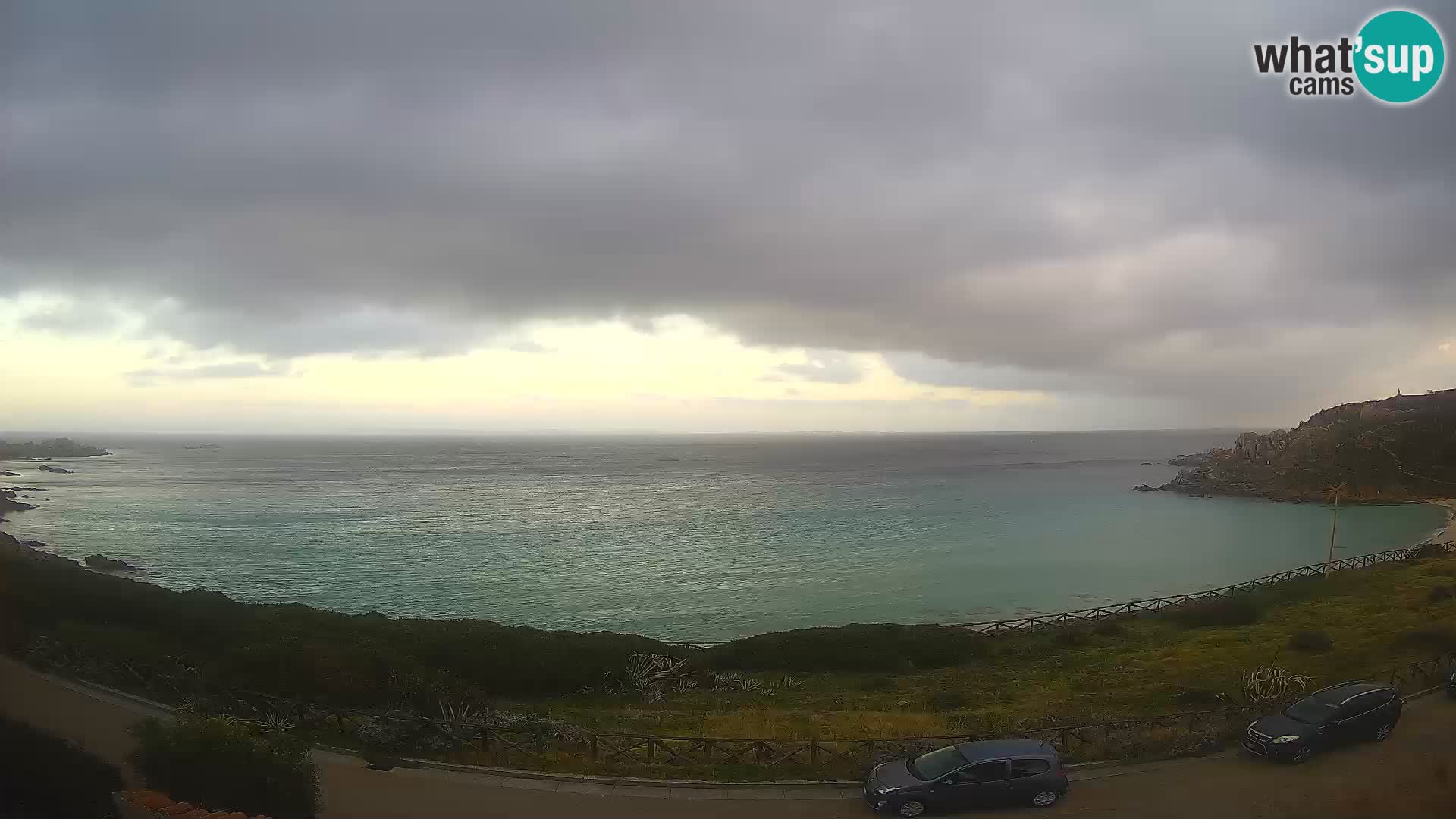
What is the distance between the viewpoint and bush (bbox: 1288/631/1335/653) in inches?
1097

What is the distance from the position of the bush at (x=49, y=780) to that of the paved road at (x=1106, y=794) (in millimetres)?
3359

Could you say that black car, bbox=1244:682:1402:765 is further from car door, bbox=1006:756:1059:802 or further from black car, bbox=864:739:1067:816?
A: car door, bbox=1006:756:1059:802

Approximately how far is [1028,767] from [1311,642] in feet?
74.5

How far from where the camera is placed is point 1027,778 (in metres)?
13.5

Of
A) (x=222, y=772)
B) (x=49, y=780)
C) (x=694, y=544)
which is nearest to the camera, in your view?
(x=49, y=780)

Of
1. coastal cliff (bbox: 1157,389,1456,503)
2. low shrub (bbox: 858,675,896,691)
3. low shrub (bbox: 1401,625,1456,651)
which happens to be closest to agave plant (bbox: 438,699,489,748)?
low shrub (bbox: 858,675,896,691)

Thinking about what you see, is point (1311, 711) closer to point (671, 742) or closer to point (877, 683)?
point (671, 742)

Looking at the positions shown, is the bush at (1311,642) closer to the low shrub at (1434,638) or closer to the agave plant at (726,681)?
the low shrub at (1434,638)

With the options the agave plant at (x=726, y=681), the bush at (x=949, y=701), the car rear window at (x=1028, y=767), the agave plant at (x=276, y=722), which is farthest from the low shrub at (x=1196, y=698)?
the agave plant at (x=276, y=722)

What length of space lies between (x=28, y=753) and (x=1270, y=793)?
21.8 meters

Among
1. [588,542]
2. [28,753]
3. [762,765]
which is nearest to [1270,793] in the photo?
[762,765]

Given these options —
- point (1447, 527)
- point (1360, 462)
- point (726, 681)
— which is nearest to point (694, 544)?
point (726, 681)

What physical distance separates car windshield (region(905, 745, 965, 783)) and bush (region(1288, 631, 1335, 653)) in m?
22.6

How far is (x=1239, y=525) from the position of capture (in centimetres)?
8588
